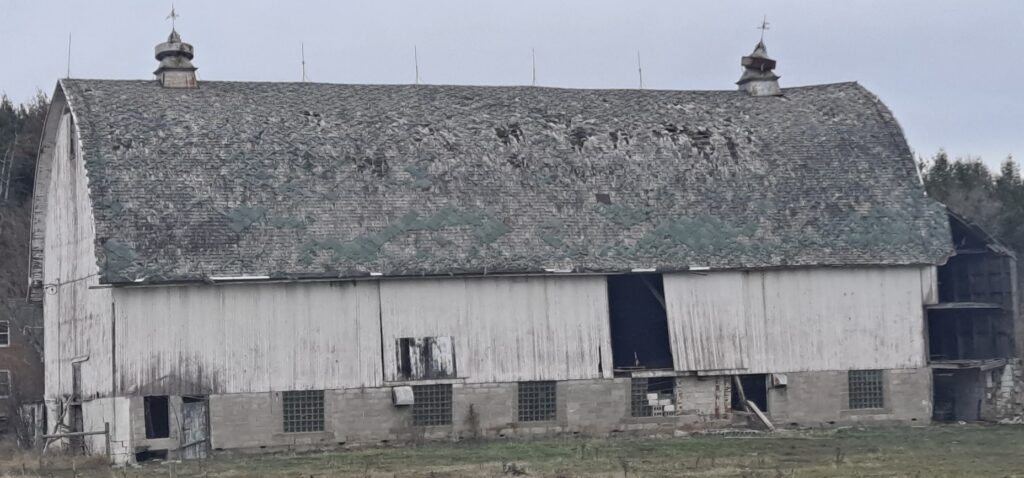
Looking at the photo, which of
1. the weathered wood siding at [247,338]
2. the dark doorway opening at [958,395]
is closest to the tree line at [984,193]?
the dark doorway opening at [958,395]

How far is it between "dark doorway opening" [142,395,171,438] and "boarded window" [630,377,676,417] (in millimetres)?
11826

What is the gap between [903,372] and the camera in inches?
1911

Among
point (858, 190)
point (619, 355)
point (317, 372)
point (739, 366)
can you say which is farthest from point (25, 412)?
point (858, 190)

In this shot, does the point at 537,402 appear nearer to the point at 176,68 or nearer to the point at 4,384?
the point at 176,68

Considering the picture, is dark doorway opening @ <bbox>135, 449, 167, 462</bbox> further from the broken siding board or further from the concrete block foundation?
the broken siding board

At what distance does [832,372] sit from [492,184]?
1034 cm

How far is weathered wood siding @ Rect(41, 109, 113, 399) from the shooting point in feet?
147

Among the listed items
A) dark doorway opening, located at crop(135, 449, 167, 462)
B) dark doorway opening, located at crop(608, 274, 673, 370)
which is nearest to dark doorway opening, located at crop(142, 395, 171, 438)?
dark doorway opening, located at crop(135, 449, 167, 462)

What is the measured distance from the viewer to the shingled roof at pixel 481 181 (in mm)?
44562

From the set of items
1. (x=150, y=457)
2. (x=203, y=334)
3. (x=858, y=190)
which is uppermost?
(x=858, y=190)

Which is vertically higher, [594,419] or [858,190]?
[858,190]

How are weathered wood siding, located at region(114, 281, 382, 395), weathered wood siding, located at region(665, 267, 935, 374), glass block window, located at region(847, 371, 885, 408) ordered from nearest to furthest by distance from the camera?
1. weathered wood siding, located at region(114, 281, 382, 395)
2. weathered wood siding, located at region(665, 267, 935, 374)
3. glass block window, located at region(847, 371, 885, 408)

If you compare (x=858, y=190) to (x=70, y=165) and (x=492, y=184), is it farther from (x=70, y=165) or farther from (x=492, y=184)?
(x=70, y=165)

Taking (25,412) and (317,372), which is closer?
(317,372)
